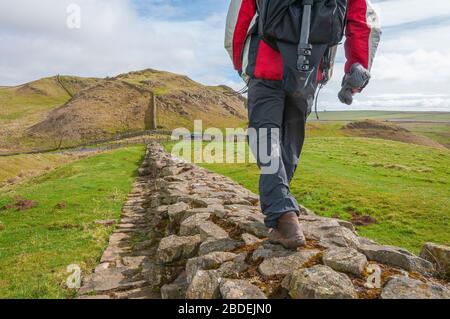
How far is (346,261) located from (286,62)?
2144 millimetres

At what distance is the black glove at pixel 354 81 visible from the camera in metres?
4.41

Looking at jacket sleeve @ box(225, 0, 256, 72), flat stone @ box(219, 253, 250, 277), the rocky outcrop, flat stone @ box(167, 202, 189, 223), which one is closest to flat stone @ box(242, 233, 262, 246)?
the rocky outcrop

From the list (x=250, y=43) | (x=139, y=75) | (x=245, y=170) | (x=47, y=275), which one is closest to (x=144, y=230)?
(x=47, y=275)

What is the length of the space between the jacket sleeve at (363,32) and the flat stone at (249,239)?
237 centimetres

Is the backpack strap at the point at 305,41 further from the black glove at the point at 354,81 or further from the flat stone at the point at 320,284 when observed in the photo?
the flat stone at the point at 320,284

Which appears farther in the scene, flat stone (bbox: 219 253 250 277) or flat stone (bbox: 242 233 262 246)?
flat stone (bbox: 242 233 262 246)

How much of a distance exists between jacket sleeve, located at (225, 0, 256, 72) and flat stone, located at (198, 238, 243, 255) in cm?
225

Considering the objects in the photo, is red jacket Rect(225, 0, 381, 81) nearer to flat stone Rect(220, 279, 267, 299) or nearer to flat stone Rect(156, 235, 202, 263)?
flat stone Rect(220, 279, 267, 299)

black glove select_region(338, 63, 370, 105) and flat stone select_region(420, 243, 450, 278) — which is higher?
black glove select_region(338, 63, 370, 105)

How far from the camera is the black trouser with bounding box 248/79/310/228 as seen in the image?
441cm

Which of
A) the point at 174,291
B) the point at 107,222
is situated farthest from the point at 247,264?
the point at 107,222

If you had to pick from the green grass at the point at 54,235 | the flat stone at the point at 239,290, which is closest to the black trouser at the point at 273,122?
the flat stone at the point at 239,290

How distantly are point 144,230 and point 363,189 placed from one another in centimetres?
1115
